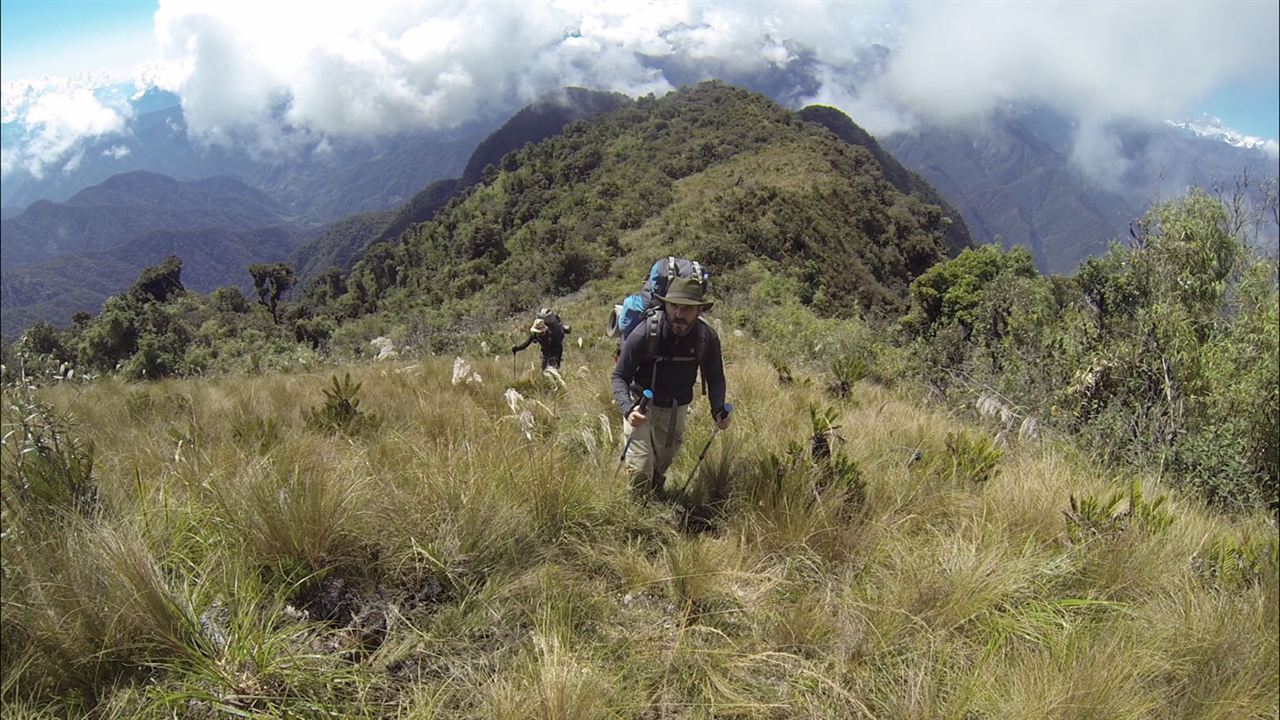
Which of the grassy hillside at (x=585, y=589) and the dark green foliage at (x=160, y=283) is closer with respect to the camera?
the grassy hillside at (x=585, y=589)

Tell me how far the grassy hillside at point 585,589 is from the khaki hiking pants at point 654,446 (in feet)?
0.63

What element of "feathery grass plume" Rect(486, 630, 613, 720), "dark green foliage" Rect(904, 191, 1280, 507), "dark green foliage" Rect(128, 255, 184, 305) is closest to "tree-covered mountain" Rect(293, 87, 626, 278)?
"dark green foliage" Rect(128, 255, 184, 305)

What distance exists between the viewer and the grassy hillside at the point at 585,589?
6.37 feet

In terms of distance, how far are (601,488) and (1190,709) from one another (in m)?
2.72

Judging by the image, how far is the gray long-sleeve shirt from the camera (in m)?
3.57

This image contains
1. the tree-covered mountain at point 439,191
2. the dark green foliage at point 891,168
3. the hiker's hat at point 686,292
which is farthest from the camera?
the tree-covered mountain at point 439,191

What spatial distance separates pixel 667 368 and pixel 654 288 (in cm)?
53

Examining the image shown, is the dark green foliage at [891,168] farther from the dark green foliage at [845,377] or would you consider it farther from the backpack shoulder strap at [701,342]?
the backpack shoulder strap at [701,342]

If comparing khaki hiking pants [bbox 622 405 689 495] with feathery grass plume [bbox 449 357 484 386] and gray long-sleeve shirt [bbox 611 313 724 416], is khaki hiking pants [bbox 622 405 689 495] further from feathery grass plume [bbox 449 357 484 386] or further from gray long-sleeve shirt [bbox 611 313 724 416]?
feathery grass plume [bbox 449 357 484 386]

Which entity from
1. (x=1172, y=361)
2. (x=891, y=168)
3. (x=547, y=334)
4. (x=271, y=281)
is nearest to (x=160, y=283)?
(x=271, y=281)

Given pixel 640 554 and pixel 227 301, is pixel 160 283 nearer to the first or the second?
pixel 227 301

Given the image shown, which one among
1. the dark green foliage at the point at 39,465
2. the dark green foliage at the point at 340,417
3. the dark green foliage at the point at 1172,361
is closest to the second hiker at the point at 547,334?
the dark green foliage at the point at 340,417

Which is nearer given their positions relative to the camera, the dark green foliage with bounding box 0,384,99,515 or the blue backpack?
the dark green foliage with bounding box 0,384,99,515

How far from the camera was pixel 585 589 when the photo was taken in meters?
2.72
